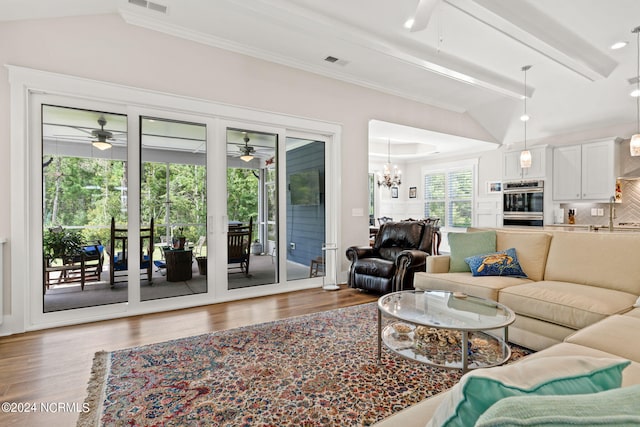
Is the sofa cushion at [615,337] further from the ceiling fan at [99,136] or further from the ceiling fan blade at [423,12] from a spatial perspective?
the ceiling fan at [99,136]

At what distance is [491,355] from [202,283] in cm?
325

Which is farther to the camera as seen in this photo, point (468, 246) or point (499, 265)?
point (468, 246)

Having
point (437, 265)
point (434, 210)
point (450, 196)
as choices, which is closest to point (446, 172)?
point (450, 196)

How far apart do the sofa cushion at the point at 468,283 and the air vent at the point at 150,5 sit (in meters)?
3.84

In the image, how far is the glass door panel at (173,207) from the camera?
12.6 feet

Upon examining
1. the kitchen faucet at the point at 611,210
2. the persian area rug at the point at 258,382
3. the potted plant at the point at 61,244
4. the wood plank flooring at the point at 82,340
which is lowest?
the wood plank flooring at the point at 82,340

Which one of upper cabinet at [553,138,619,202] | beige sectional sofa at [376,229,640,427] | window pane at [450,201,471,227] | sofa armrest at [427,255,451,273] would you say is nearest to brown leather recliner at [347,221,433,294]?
sofa armrest at [427,255,451,273]

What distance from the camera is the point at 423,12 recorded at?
2.46 meters

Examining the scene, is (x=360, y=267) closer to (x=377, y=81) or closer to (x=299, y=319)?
(x=299, y=319)

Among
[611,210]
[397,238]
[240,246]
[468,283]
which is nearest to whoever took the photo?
[468,283]

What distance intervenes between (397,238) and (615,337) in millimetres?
3159

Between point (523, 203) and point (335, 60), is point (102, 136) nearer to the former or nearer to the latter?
point (335, 60)

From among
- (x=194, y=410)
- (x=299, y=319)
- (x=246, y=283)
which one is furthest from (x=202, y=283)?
(x=194, y=410)

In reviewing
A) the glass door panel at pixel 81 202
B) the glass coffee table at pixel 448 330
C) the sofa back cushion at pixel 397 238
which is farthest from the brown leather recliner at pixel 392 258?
the glass door panel at pixel 81 202
